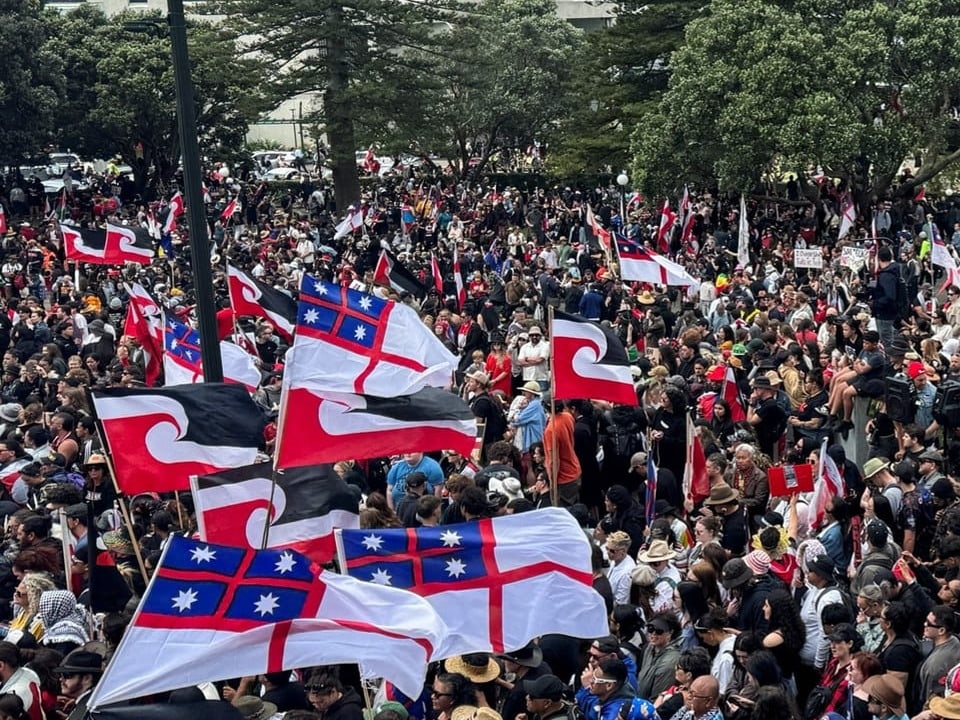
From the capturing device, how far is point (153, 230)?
31516mm

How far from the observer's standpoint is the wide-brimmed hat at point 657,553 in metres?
9.30

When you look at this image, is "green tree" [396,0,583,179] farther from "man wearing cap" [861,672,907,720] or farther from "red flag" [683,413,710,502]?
"man wearing cap" [861,672,907,720]

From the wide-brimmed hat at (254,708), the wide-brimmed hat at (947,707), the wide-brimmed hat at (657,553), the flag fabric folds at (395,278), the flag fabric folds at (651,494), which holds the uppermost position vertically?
the wide-brimmed hat at (947,707)

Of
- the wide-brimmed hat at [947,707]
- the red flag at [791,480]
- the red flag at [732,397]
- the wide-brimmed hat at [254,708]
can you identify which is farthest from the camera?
the red flag at [732,397]

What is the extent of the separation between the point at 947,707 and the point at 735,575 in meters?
1.98

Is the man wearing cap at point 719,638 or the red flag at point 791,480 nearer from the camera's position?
the man wearing cap at point 719,638

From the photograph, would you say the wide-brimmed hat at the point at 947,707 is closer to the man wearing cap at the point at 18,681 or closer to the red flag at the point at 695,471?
the red flag at the point at 695,471

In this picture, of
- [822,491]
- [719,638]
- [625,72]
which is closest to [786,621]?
[719,638]

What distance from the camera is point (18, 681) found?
7711 millimetres

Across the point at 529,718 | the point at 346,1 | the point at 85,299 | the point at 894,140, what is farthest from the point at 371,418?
the point at 346,1

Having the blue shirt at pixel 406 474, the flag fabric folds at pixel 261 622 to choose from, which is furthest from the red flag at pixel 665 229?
the flag fabric folds at pixel 261 622

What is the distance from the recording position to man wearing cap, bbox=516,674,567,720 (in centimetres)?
721

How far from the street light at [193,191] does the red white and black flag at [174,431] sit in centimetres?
49

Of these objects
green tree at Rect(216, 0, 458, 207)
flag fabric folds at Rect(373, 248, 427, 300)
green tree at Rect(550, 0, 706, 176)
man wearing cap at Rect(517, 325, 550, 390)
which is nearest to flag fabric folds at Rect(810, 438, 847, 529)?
man wearing cap at Rect(517, 325, 550, 390)
